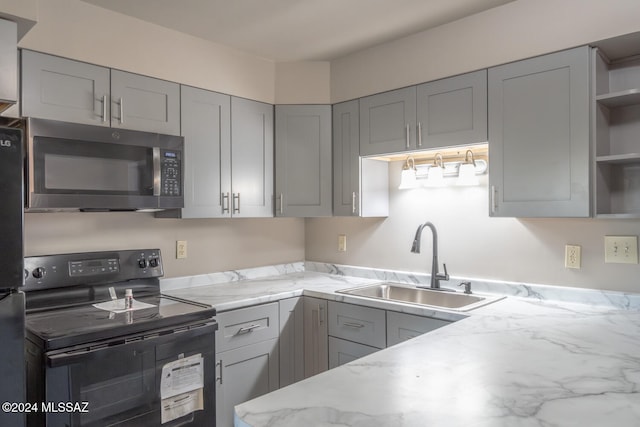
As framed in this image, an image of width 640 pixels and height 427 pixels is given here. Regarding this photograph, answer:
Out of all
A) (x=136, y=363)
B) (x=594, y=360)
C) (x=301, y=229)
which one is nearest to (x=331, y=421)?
(x=594, y=360)

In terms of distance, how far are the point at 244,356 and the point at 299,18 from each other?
1.82 m

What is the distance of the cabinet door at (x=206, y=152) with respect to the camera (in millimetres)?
2449

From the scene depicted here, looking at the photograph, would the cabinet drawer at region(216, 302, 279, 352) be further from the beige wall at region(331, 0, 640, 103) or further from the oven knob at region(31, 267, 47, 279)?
the beige wall at region(331, 0, 640, 103)

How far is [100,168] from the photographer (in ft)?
6.77

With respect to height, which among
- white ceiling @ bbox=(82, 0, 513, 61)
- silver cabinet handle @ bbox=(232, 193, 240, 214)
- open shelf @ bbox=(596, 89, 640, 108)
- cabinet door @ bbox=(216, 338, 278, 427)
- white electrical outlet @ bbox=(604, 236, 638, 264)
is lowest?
cabinet door @ bbox=(216, 338, 278, 427)

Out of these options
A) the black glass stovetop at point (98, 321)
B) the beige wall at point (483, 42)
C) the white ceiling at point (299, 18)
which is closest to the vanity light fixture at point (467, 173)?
the beige wall at point (483, 42)

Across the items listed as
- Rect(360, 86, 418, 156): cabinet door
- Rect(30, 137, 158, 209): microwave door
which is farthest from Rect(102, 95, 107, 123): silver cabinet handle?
Rect(360, 86, 418, 156): cabinet door

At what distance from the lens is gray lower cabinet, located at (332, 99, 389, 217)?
2.78 m

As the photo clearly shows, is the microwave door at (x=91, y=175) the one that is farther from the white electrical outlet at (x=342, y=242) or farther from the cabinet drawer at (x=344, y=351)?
the white electrical outlet at (x=342, y=242)

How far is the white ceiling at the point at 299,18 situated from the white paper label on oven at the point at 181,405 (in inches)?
72.0

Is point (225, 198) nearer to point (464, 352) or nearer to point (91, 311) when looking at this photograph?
point (91, 311)

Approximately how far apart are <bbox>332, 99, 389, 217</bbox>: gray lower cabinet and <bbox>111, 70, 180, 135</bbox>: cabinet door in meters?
1.01

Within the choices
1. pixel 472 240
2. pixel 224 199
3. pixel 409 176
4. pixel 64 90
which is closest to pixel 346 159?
pixel 409 176

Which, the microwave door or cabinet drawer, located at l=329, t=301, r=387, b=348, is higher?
the microwave door
